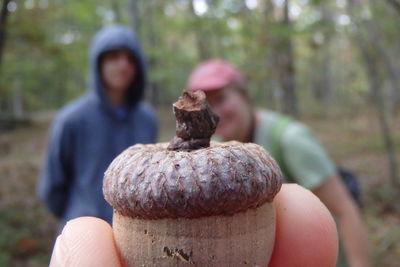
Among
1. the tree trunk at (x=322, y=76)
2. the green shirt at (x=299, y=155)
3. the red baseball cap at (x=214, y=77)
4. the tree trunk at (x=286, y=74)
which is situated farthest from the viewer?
the tree trunk at (x=322, y=76)

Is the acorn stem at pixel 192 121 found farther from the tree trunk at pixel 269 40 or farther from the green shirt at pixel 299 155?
the tree trunk at pixel 269 40

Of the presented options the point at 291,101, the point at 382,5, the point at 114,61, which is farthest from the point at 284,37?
the point at 382,5

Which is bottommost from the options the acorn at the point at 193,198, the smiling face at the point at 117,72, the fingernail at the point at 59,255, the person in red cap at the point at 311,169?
the person in red cap at the point at 311,169

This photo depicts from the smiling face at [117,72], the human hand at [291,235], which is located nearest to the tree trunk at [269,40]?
the smiling face at [117,72]

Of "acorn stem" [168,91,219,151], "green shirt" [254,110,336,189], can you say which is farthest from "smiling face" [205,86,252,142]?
"acorn stem" [168,91,219,151]

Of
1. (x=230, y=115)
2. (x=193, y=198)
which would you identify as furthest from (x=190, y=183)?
(x=230, y=115)

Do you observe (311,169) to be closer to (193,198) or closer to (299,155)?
(299,155)
